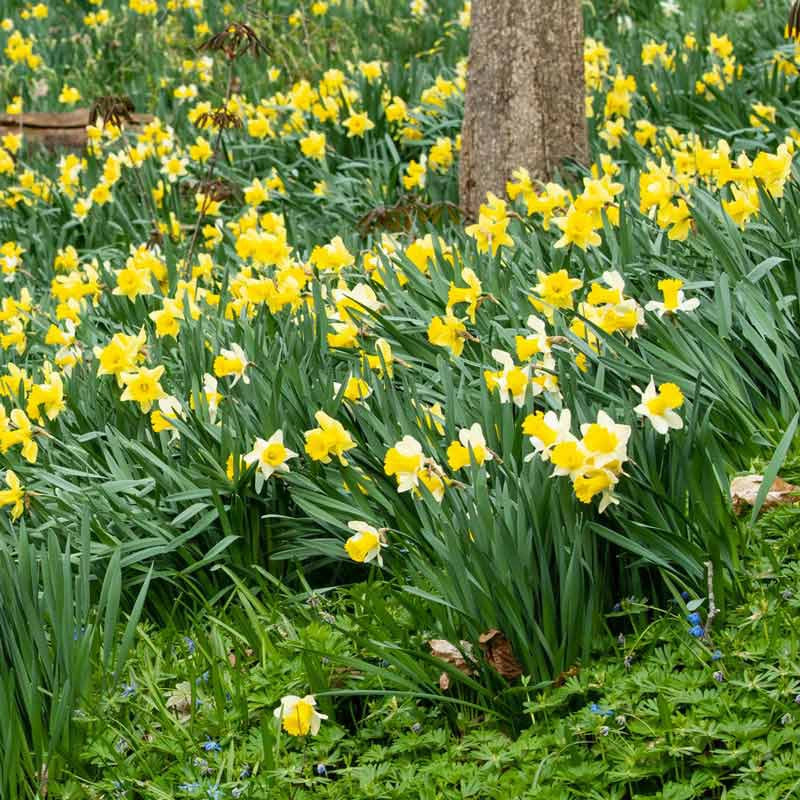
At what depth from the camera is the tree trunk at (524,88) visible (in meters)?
4.80

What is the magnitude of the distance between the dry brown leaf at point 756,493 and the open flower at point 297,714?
0.95m

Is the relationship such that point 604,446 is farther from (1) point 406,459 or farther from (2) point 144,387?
(2) point 144,387

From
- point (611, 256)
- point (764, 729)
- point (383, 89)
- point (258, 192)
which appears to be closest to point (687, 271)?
point (611, 256)

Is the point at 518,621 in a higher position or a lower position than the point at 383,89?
lower

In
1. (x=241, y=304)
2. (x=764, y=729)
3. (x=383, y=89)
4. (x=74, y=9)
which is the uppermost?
(x=74, y=9)

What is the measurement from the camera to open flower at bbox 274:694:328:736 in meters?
2.15

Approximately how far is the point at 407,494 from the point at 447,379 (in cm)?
30

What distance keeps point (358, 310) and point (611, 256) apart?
0.76m

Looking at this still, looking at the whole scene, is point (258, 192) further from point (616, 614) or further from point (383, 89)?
point (616, 614)

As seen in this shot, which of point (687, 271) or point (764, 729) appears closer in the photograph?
point (764, 729)

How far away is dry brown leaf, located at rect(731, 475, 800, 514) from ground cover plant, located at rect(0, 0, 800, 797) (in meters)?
0.09

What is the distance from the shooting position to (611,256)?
3533 millimetres

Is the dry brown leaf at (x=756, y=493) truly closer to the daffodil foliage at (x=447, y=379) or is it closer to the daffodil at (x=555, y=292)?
the daffodil foliage at (x=447, y=379)

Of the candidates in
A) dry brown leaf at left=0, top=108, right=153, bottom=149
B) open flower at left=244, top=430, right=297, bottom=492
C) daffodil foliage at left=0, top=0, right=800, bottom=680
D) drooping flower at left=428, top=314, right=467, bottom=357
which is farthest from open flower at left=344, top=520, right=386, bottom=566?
dry brown leaf at left=0, top=108, right=153, bottom=149
